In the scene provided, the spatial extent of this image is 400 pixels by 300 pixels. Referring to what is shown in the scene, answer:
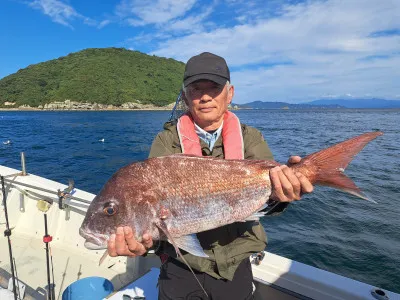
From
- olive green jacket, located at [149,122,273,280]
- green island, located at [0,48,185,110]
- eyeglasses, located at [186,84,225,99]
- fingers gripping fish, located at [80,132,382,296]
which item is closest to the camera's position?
fingers gripping fish, located at [80,132,382,296]

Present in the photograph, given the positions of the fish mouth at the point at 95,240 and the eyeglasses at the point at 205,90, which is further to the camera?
the eyeglasses at the point at 205,90

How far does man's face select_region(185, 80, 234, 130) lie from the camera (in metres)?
2.77

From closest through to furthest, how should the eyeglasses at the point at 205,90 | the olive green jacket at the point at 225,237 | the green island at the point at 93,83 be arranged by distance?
the olive green jacket at the point at 225,237, the eyeglasses at the point at 205,90, the green island at the point at 93,83

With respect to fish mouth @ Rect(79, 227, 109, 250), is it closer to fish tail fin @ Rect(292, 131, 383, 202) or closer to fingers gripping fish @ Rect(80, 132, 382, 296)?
fingers gripping fish @ Rect(80, 132, 382, 296)

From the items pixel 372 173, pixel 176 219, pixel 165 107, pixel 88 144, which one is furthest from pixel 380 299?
pixel 165 107

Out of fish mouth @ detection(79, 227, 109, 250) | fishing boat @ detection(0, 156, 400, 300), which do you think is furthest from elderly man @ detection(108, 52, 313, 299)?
fishing boat @ detection(0, 156, 400, 300)

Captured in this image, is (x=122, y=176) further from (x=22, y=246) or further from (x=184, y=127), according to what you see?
(x=22, y=246)

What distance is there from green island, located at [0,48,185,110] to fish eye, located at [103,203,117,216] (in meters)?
132

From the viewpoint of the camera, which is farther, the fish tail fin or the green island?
the green island

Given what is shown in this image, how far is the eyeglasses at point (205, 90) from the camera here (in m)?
2.77

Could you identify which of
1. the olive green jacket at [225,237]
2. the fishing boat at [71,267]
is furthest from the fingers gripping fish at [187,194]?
the fishing boat at [71,267]

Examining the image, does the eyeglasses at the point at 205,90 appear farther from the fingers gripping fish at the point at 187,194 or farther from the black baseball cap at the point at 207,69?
the fingers gripping fish at the point at 187,194

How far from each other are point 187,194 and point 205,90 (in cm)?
104

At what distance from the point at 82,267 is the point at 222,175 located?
4.37 metres
